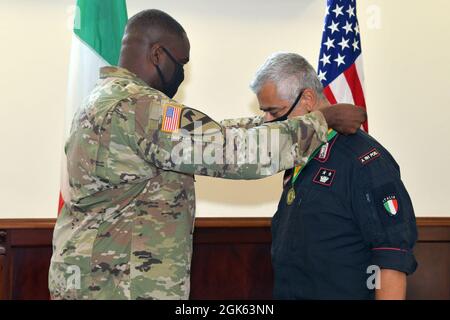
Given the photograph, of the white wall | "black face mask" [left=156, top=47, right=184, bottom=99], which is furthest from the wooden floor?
"black face mask" [left=156, top=47, right=184, bottom=99]

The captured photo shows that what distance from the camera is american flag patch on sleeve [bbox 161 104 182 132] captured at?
1.80m

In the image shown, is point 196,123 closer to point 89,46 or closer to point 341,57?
point 89,46

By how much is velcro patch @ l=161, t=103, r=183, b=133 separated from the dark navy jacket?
0.60 metres

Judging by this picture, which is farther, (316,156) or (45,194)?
(45,194)

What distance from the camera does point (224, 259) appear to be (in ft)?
11.8

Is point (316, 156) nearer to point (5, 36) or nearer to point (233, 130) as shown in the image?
point (233, 130)

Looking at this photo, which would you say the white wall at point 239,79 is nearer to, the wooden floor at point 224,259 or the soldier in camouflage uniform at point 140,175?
the wooden floor at point 224,259

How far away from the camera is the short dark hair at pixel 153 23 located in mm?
2018

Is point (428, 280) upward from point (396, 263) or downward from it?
downward

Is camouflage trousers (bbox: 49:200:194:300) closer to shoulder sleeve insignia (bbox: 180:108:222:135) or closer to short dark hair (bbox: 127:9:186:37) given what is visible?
shoulder sleeve insignia (bbox: 180:108:222:135)

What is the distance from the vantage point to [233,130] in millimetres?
1854

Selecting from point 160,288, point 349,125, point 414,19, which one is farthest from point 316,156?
point 414,19

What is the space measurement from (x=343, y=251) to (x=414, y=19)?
2.41 metres

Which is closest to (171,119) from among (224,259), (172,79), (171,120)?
(171,120)
